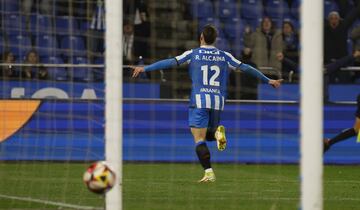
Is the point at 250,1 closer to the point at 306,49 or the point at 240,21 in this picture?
the point at 240,21

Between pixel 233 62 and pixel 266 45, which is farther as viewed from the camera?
pixel 266 45

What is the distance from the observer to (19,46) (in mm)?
18906

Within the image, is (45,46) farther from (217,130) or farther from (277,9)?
(217,130)

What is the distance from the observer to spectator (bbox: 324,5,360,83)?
19.2 metres

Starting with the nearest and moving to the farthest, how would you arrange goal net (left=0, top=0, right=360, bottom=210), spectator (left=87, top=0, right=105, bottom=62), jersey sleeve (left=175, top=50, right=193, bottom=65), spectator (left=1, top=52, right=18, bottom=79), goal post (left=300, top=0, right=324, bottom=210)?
goal post (left=300, top=0, right=324, bottom=210), jersey sleeve (left=175, top=50, right=193, bottom=65), spectator (left=87, top=0, right=105, bottom=62), goal net (left=0, top=0, right=360, bottom=210), spectator (left=1, top=52, right=18, bottom=79)

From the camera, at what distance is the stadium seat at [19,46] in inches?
748

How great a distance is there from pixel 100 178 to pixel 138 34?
1020cm

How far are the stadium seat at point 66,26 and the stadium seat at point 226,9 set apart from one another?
9.70 ft

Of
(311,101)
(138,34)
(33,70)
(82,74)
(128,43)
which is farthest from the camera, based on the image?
(138,34)

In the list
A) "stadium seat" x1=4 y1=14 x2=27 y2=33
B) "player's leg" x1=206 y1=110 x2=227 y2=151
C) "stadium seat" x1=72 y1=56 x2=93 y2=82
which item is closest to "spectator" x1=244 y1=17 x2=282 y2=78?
"stadium seat" x1=72 y1=56 x2=93 y2=82

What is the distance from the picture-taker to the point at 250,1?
2170cm

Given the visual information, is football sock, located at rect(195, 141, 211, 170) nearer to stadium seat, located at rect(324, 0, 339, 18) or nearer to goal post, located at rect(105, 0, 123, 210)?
goal post, located at rect(105, 0, 123, 210)

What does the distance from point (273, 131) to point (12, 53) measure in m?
4.88

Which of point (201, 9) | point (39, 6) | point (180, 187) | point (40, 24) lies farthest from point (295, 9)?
point (180, 187)
